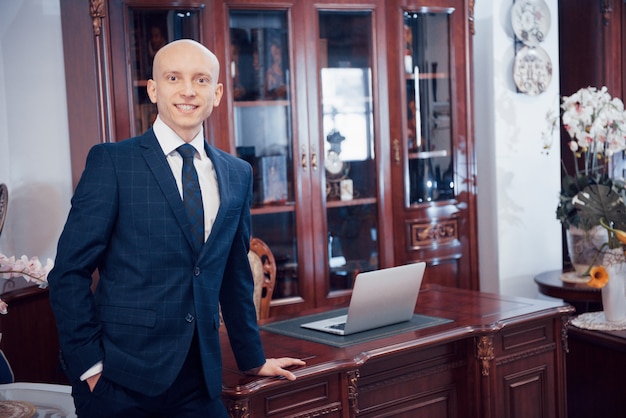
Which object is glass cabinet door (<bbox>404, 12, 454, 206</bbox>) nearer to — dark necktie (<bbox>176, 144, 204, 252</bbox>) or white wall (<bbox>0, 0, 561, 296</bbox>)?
white wall (<bbox>0, 0, 561, 296</bbox>)

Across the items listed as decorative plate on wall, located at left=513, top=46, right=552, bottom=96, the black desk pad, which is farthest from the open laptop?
decorative plate on wall, located at left=513, top=46, right=552, bottom=96

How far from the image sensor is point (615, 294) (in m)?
3.12

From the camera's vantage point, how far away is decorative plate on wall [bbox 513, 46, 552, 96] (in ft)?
13.9

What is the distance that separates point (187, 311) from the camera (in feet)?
5.49

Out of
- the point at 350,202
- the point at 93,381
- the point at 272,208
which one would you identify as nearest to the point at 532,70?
the point at 350,202

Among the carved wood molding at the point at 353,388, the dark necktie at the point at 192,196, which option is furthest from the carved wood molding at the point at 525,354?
the dark necktie at the point at 192,196

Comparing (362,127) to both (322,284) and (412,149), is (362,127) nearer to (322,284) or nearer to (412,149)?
(412,149)

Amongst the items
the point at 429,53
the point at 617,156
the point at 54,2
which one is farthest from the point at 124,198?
the point at 617,156

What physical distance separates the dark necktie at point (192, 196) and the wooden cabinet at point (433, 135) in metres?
2.22

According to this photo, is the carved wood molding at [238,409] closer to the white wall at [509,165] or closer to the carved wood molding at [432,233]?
the carved wood molding at [432,233]

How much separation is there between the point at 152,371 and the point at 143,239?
0.27 m

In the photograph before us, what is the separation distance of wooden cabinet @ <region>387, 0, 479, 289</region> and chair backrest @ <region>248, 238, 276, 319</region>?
990 millimetres

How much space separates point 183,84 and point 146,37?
1.71 metres

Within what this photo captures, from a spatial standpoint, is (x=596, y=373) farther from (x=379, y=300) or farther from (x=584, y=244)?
(x=379, y=300)
